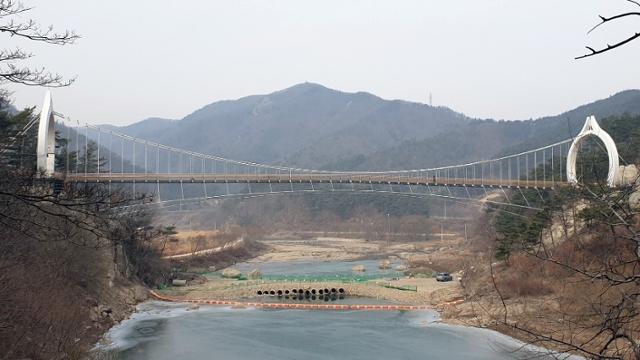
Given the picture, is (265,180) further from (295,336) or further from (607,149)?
(295,336)

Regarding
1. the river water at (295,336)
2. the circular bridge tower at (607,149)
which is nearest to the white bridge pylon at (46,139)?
the river water at (295,336)

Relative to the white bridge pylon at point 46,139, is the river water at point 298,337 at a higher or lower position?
lower

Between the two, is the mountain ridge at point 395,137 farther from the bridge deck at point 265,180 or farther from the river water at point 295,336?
the river water at point 295,336

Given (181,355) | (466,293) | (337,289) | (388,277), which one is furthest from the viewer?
(388,277)

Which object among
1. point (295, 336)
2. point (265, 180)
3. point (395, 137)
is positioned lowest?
point (295, 336)

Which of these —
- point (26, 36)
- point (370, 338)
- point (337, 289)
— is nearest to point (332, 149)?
point (337, 289)

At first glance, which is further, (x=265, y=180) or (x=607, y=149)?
(x=265, y=180)

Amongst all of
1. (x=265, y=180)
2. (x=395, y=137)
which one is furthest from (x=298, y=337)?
(x=395, y=137)

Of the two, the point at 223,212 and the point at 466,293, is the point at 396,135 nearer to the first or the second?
the point at 223,212

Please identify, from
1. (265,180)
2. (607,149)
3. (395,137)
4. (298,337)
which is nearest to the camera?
(298,337)
